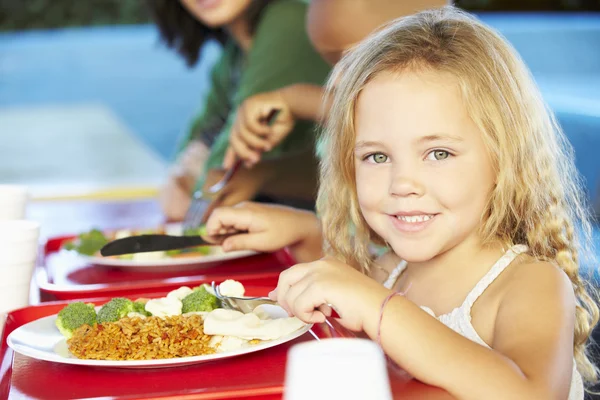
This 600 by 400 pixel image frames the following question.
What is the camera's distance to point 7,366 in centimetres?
90

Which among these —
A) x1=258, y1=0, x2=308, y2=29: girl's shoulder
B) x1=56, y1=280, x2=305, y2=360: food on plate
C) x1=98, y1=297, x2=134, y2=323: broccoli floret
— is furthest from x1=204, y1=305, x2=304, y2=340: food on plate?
x1=258, y1=0, x2=308, y2=29: girl's shoulder

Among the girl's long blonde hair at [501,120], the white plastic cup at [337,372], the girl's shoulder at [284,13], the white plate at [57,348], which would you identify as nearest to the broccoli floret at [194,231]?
the girl's long blonde hair at [501,120]

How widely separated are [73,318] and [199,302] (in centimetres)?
14

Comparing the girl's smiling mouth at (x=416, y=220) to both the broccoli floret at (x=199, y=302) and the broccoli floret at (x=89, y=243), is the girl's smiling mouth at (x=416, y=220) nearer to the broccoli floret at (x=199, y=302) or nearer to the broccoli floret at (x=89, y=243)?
the broccoli floret at (x=199, y=302)

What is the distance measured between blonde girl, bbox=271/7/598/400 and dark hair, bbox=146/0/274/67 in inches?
58.2

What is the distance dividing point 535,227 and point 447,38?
275mm

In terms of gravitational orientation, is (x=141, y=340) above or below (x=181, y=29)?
below

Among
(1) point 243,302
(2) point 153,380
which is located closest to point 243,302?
(1) point 243,302

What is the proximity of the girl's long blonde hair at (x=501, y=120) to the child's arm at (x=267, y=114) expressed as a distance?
391 mm

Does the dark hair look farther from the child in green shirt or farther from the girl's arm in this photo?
the girl's arm

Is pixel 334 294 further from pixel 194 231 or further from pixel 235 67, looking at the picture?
pixel 235 67

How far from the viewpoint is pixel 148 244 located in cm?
131

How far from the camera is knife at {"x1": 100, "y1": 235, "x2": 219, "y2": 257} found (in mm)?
1286

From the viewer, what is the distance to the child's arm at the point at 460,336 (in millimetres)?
800
